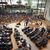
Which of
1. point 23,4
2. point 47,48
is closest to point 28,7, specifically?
point 23,4

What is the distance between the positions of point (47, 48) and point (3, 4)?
13449 millimetres

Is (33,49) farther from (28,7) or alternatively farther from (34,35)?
(28,7)

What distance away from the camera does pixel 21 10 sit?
20.4 meters

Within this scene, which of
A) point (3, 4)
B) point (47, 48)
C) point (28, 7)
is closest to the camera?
point (47, 48)

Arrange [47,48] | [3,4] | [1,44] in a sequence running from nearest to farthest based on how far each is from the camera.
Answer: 1. [1,44]
2. [47,48]
3. [3,4]

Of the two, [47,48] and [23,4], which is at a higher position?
[23,4]

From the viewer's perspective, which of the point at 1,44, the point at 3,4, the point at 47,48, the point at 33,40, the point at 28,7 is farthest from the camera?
the point at 28,7

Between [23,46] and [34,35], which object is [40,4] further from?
[23,46]

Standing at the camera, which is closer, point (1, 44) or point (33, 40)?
point (1, 44)

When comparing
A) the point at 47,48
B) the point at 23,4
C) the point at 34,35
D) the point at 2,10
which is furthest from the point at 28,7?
the point at 47,48

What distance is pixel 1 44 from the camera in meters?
6.45

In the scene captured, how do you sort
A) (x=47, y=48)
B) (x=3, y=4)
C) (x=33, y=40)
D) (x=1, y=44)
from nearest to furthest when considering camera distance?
(x=1, y=44) → (x=47, y=48) → (x=33, y=40) → (x=3, y=4)

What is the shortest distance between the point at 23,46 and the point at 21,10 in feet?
46.7

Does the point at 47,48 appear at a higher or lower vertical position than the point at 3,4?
lower
